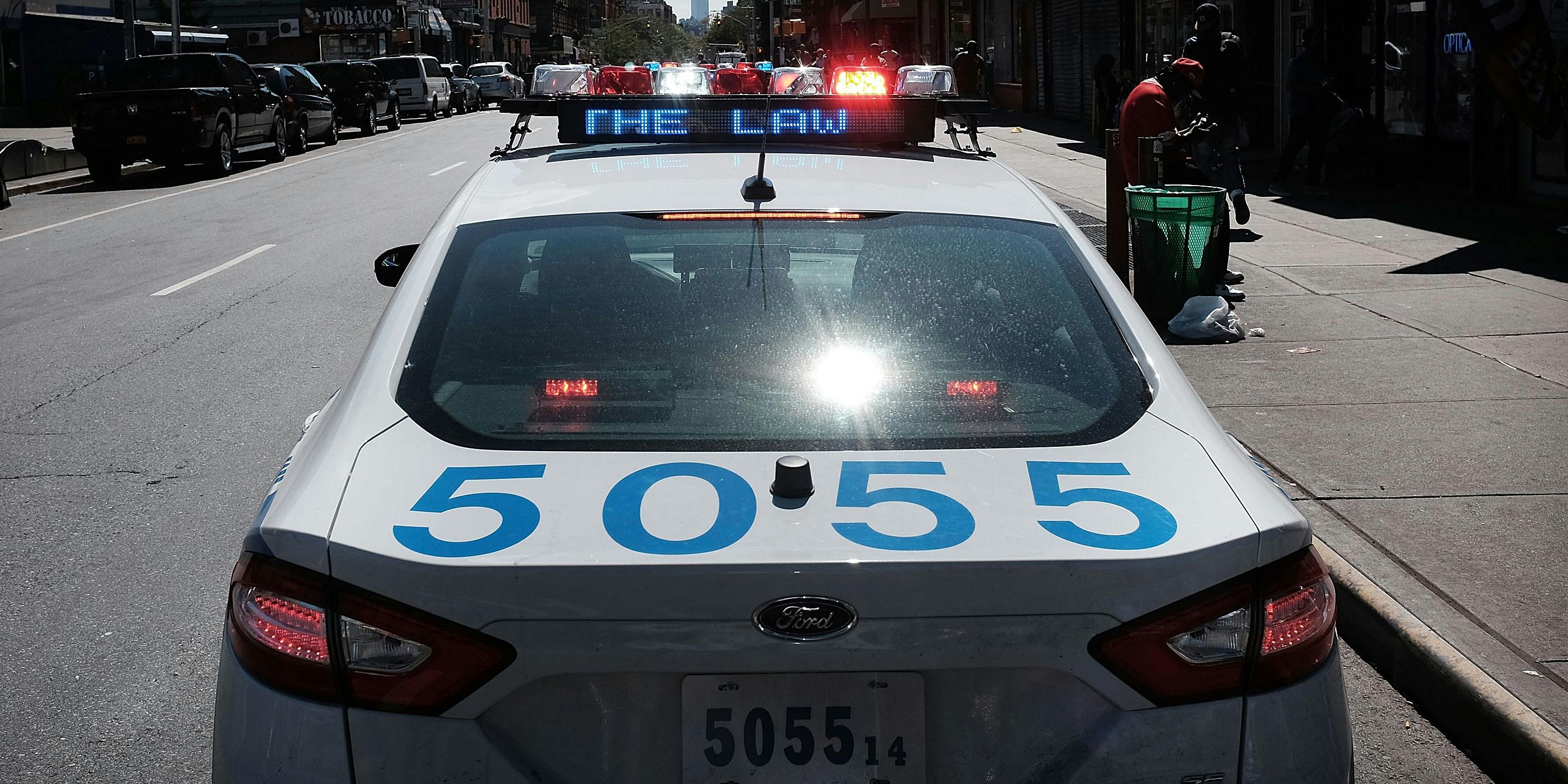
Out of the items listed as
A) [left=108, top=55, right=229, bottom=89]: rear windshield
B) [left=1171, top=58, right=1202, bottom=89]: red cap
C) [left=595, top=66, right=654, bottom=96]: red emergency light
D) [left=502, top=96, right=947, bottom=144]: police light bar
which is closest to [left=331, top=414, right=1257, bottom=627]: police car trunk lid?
[left=502, top=96, right=947, bottom=144]: police light bar

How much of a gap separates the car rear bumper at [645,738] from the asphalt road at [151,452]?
189 cm

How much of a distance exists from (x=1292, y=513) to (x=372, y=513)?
1413mm

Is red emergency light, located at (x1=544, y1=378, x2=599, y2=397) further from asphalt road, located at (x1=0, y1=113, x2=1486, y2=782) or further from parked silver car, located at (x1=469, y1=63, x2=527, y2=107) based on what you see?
parked silver car, located at (x1=469, y1=63, x2=527, y2=107)

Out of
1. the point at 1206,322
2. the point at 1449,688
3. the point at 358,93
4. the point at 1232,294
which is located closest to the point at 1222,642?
the point at 1449,688

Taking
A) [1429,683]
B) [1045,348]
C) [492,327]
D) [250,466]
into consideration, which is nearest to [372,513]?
[492,327]

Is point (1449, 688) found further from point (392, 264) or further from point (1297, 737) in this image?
point (392, 264)

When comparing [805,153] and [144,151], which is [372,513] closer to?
[805,153]

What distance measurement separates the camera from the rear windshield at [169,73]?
80.9 feet

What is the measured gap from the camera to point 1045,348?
9.44 ft

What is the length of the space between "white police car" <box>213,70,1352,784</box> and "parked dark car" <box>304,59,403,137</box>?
34.9 meters

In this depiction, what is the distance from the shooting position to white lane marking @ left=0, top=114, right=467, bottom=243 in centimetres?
1748

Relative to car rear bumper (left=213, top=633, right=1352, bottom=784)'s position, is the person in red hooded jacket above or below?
above

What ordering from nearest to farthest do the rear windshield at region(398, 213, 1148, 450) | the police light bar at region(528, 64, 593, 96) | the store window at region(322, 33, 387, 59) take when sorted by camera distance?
the rear windshield at region(398, 213, 1148, 450)
the police light bar at region(528, 64, 593, 96)
the store window at region(322, 33, 387, 59)

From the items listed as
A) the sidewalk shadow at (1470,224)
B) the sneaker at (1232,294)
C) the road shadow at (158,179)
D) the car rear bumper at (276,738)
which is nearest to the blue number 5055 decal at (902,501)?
the car rear bumper at (276,738)
